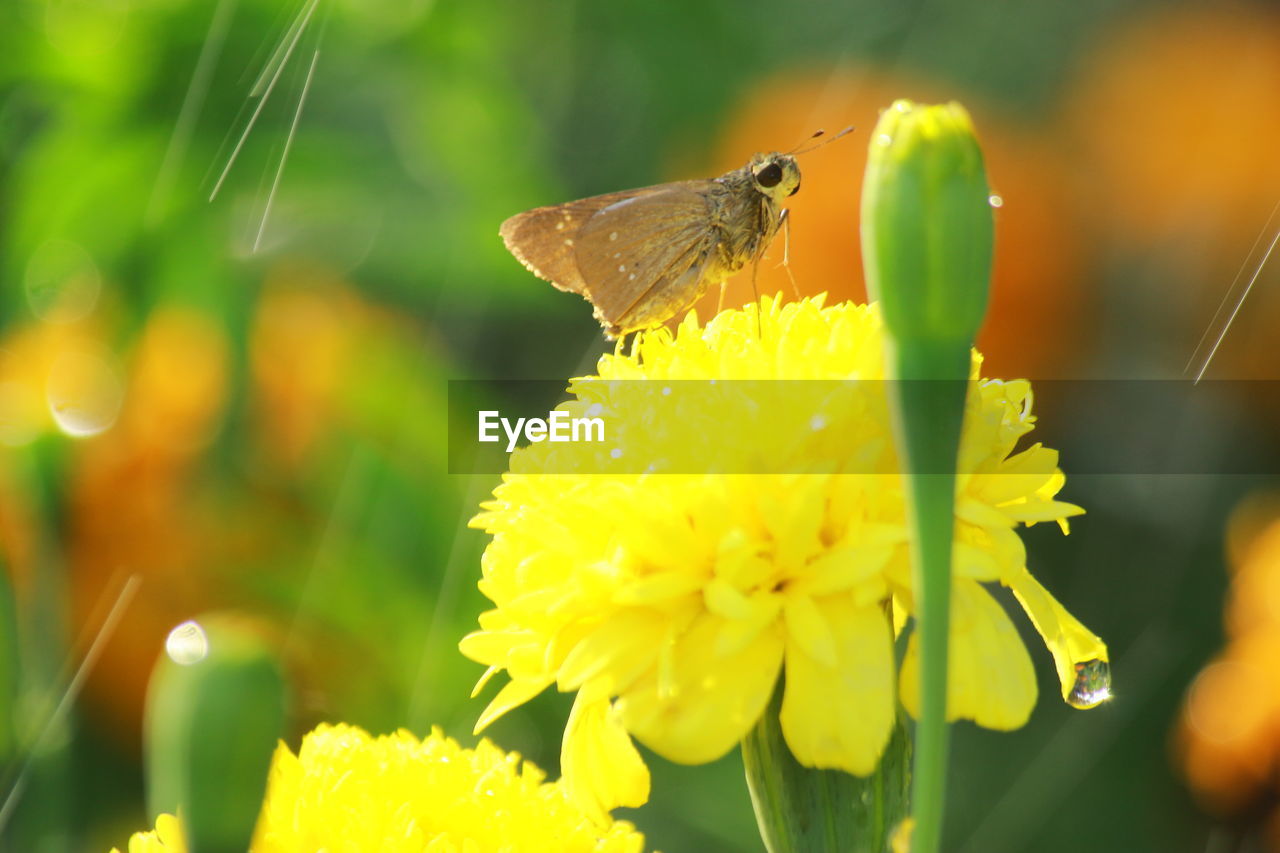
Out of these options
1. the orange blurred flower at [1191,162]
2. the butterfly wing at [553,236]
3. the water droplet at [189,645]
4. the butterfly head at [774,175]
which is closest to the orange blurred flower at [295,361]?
the butterfly wing at [553,236]

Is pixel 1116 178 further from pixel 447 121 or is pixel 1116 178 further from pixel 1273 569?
pixel 447 121

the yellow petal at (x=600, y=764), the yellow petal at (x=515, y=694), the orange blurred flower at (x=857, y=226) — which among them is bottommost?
the yellow petal at (x=600, y=764)

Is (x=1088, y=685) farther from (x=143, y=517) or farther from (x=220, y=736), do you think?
(x=143, y=517)

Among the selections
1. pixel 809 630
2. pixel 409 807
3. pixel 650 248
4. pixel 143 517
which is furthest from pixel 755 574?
pixel 143 517

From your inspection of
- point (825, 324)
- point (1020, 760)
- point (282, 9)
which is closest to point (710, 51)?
point (282, 9)

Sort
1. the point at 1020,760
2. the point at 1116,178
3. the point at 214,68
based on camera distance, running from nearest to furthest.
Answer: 1. the point at 214,68
2. the point at 1020,760
3. the point at 1116,178

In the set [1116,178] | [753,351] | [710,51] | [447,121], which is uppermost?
[710,51]

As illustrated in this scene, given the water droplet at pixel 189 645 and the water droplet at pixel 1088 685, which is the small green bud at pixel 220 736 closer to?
the water droplet at pixel 189 645
